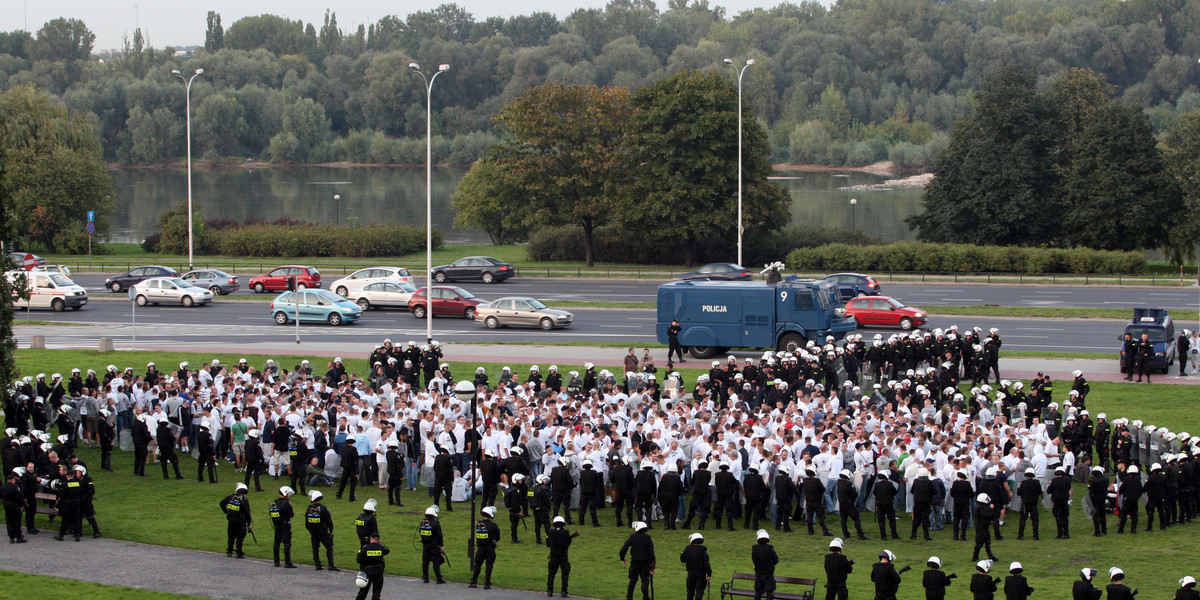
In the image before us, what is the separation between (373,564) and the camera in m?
15.7

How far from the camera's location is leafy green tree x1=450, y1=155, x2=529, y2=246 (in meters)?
66.2

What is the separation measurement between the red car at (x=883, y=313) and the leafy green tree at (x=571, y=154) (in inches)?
973

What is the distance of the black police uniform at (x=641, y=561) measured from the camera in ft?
52.7

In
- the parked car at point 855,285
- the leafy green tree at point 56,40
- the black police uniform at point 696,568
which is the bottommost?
the black police uniform at point 696,568

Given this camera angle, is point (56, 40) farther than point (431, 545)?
Yes

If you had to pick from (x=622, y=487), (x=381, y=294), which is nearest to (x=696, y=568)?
(x=622, y=487)

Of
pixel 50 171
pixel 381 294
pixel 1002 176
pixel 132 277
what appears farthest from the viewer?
pixel 50 171

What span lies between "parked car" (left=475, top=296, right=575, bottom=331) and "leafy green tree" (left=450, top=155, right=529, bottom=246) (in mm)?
24370

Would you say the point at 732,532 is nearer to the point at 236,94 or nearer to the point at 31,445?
the point at 31,445

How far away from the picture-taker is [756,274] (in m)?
57.1

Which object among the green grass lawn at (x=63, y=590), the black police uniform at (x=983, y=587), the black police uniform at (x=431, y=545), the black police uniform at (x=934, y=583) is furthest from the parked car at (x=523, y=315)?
the black police uniform at (x=983, y=587)

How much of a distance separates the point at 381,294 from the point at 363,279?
196cm

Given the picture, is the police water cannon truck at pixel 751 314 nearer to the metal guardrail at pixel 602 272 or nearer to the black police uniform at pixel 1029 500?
the black police uniform at pixel 1029 500

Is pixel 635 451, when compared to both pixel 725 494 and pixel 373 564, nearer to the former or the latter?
pixel 725 494
